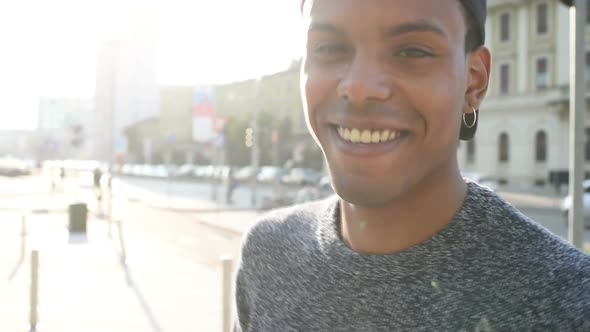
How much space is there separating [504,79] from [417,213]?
42119mm

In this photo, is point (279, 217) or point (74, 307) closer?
point (279, 217)

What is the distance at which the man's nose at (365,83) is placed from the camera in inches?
47.5

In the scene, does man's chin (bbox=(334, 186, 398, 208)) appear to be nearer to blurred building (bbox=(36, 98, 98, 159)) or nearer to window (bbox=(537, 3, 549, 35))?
window (bbox=(537, 3, 549, 35))

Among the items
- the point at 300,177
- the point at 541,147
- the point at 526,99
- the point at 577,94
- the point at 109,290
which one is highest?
the point at 526,99

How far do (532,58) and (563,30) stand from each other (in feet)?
8.19

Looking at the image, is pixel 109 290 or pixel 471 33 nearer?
pixel 471 33

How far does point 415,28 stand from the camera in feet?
3.92

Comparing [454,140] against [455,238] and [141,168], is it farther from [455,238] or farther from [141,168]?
[141,168]

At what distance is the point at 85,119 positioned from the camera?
12794cm

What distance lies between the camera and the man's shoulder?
1.65 meters

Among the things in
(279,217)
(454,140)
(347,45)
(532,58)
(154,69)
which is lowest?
(279,217)

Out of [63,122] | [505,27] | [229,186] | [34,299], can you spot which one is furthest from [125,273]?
[63,122]

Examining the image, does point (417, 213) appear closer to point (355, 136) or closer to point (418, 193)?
point (418, 193)

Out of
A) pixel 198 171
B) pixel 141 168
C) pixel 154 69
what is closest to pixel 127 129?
pixel 154 69
